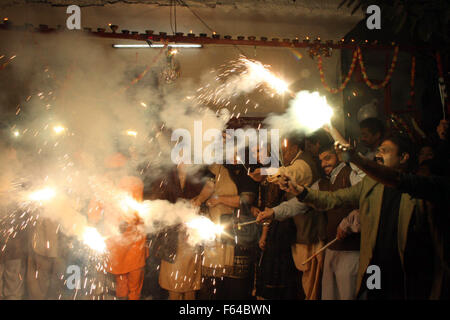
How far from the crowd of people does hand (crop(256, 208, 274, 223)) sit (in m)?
0.01

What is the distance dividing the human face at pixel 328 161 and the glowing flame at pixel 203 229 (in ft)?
5.05

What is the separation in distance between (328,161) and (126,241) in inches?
112

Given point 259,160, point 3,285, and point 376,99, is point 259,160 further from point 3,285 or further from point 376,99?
point 3,285

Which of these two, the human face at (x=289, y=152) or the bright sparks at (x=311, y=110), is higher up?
the bright sparks at (x=311, y=110)

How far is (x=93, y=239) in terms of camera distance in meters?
4.70

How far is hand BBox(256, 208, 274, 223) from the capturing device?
4.25 metres

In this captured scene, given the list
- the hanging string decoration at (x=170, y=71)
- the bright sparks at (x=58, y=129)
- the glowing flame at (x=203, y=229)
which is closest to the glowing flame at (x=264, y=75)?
the hanging string decoration at (x=170, y=71)

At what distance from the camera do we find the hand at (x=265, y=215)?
425 centimetres

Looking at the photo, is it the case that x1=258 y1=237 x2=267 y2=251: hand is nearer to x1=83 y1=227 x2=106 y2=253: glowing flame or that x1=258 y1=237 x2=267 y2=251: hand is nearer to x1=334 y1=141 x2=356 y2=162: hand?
x1=334 y1=141 x2=356 y2=162: hand

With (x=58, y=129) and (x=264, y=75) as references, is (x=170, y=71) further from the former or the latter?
(x=58, y=129)

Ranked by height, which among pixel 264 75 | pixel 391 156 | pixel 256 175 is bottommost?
pixel 256 175

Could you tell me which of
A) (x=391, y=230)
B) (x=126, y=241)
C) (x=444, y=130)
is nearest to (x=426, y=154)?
(x=444, y=130)

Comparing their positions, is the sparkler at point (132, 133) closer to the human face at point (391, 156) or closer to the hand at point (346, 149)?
the hand at point (346, 149)

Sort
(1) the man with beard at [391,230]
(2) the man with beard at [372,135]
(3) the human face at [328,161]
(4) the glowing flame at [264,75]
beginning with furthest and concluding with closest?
1. (4) the glowing flame at [264,75]
2. (3) the human face at [328,161]
3. (2) the man with beard at [372,135]
4. (1) the man with beard at [391,230]
